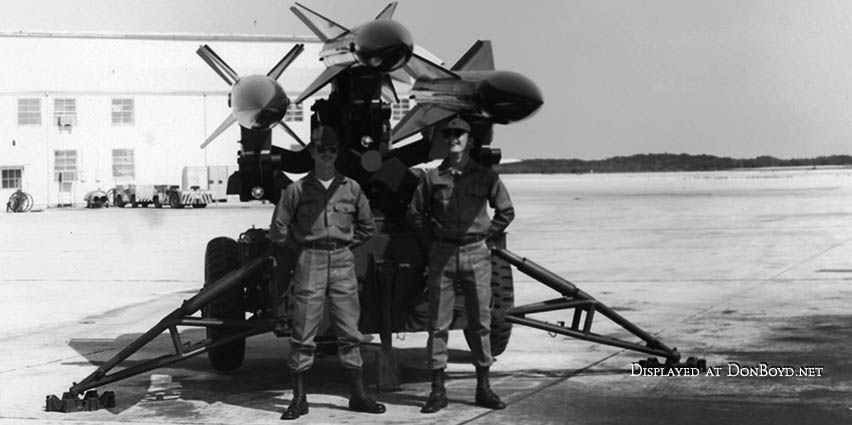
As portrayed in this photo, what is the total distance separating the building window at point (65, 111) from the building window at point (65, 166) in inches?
53.1

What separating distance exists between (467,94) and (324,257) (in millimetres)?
1672

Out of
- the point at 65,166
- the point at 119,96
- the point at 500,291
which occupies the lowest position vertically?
the point at 500,291

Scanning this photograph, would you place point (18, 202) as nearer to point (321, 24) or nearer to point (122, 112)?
point (122, 112)

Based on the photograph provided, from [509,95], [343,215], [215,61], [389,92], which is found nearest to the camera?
[343,215]

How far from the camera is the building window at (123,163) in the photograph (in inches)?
1946

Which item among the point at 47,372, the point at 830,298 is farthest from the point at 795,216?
the point at 47,372

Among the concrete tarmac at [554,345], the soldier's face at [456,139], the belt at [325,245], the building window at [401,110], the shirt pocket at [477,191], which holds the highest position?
the building window at [401,110]

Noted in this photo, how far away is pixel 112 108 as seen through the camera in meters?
49.4

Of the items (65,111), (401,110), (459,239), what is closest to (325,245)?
(459,239)

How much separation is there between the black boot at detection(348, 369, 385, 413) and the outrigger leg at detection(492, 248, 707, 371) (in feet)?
4.95

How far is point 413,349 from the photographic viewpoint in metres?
10.7

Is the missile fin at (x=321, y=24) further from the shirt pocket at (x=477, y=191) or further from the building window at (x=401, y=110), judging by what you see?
the building window at (x=401, y=110)

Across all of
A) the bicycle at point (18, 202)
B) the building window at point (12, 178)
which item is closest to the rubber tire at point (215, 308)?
the bicycle at point (18, 202)

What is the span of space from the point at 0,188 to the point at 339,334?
147 ft
